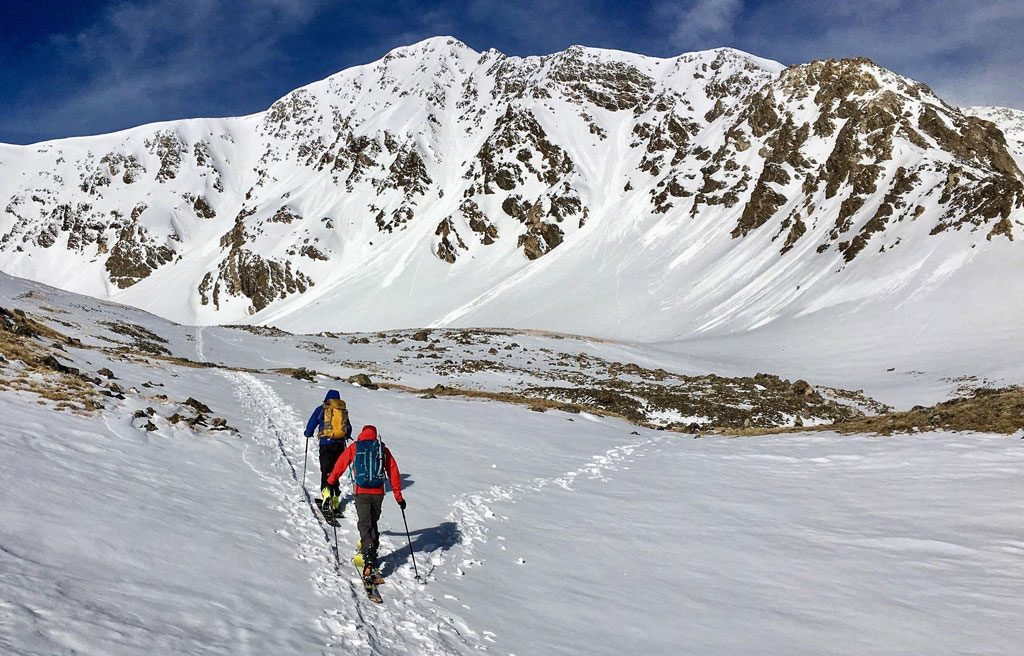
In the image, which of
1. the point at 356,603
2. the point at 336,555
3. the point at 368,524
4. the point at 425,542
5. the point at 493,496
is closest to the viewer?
the point at 356,603

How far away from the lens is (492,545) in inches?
356

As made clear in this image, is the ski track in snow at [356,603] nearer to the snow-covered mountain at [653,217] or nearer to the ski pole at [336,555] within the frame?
the ski pole at [336,555]

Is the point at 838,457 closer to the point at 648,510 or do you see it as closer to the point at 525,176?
the point at 648,510

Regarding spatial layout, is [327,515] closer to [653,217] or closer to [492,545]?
[492,545]

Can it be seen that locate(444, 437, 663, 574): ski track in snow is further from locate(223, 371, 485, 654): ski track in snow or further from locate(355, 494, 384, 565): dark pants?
locate(223, 371, 485, 654): ski track in snow

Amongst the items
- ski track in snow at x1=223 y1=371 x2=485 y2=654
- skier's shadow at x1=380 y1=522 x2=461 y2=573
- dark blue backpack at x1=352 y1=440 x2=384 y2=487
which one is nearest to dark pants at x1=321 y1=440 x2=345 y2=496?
ski track in snow at x1=223 y1=371 x2=485 y2=654

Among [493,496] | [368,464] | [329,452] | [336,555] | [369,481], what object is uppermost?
[368,464]

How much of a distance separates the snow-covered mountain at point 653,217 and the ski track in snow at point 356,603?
53.1m

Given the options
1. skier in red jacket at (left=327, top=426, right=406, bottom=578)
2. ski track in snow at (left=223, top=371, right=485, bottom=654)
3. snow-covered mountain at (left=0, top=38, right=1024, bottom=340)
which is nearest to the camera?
ski track in snow at (left=223, top=371, right=485, bottom=654)

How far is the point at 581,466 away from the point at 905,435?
29.7 ft

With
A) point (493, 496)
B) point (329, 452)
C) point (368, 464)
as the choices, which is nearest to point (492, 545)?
point (368, 464)

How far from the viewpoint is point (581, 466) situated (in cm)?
1589

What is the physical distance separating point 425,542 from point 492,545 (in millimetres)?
1010

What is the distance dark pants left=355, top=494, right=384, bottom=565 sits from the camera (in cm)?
729
